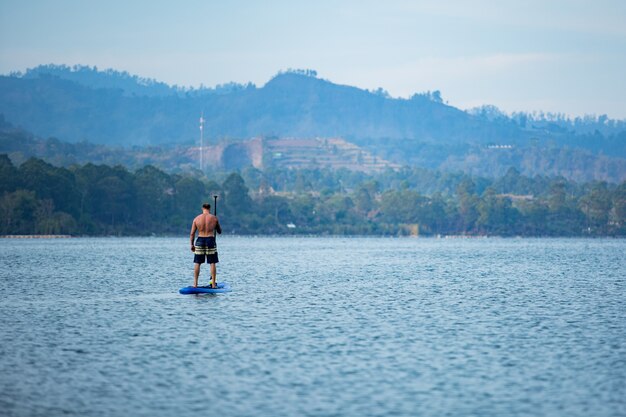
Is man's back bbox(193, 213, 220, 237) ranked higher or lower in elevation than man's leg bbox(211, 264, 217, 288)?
higher

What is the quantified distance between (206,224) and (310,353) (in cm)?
1705

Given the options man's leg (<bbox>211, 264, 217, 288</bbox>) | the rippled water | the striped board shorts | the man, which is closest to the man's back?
the man

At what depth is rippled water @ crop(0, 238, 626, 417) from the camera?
2606cm

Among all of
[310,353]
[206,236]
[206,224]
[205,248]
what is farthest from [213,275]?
[310,353]

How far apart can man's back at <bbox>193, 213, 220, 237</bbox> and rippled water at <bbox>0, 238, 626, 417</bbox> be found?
3451mm

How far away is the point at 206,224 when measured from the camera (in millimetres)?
49875

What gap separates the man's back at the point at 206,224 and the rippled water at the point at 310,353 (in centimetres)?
345

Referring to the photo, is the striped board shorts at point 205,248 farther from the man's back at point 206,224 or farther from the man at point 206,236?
the man's back at point 206,224

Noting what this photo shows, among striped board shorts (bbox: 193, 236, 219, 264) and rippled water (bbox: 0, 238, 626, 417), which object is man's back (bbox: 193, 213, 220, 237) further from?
rippled water (bbox: 0, 238, 626, 417)

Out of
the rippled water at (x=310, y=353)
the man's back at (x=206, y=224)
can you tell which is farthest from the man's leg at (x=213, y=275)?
the man's back at (x=206, y=224)

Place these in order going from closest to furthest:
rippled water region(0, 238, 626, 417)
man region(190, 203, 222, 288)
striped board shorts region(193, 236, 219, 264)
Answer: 1. rippled water region(0, 238, 626, 417)
2. man region(190, 203, 222, 288)
3. striped board shorts region(193, 236, 219, 264)

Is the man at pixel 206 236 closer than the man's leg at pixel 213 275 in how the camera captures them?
Yes

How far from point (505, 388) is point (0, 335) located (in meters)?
18.9

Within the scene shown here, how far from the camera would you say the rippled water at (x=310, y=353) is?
85.5 feet
